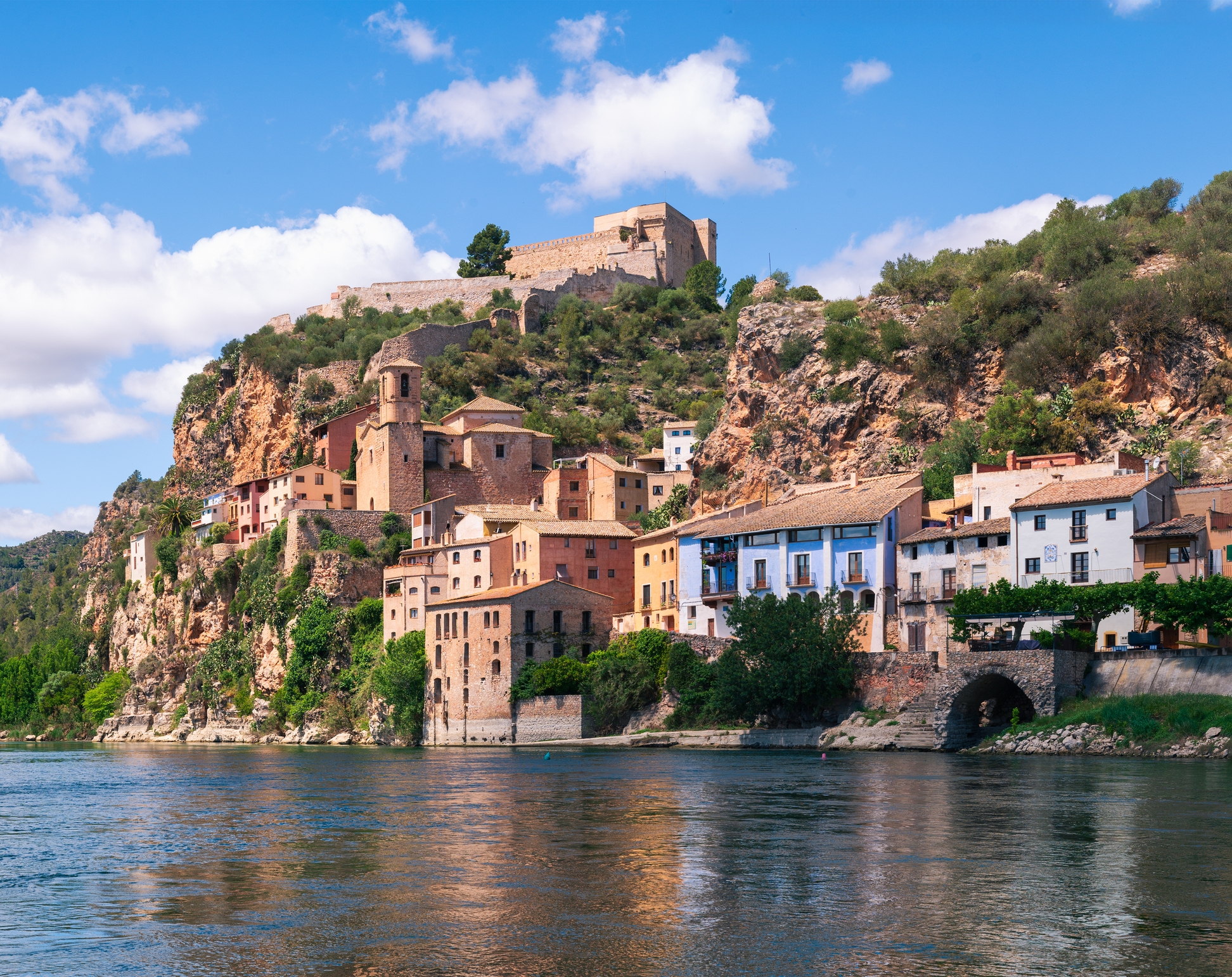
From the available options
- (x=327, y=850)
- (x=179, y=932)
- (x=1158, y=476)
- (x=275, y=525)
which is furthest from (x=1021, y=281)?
(x=179, y=932)

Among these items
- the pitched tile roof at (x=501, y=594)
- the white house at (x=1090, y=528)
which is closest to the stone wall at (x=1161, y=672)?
the white house at (x=1090, y=528)

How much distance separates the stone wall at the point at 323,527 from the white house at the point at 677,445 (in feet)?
60.8

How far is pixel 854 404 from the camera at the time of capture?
3002 inches

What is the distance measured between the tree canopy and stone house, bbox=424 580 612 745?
226ft

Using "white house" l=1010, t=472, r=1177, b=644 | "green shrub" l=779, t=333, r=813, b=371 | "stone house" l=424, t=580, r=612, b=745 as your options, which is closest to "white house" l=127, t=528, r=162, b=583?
"stone house" l=424, t=580, r=612, b=745

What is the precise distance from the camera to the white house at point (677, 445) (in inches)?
3634

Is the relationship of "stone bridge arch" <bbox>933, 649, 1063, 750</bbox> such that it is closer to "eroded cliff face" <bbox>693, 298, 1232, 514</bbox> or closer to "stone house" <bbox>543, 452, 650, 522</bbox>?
"eroded cliff face" <bbox>693, 298, 1232, 514</bbox>

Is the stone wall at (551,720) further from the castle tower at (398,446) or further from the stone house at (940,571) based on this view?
the castle tower at (398,446)

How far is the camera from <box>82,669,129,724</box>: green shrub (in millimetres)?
96188

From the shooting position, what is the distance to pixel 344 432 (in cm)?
9719

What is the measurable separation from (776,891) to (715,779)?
62.6 ft

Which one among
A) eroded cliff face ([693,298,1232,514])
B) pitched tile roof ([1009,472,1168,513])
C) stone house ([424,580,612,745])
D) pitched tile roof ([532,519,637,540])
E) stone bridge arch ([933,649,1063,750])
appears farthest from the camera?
pitched tile roof ([532,519,637,540])

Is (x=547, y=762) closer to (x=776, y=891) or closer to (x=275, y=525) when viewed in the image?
(x=776, y=891)

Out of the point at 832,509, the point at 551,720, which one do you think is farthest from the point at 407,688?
the point at 832,509
